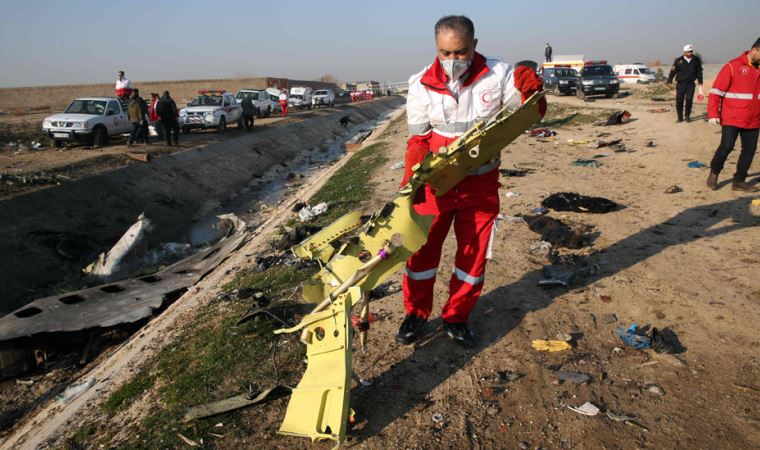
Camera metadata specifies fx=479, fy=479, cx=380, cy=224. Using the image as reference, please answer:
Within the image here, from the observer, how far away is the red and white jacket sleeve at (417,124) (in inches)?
125

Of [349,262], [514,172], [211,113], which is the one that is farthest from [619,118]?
[211,113]

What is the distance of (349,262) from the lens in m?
2.74

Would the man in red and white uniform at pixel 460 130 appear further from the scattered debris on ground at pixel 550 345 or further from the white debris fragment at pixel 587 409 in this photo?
the white debris fragment at pixel 587 409

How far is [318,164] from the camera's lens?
19172 millimetres

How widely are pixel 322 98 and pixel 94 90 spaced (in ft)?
82.3

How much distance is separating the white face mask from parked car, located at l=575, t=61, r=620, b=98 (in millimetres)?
24096

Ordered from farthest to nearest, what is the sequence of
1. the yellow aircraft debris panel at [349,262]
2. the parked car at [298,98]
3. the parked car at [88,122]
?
the parked car at [298,98], the parked car at [88,122], the yellow aircraft debris panel at [349,262]

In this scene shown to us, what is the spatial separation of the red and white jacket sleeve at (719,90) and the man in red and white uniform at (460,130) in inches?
207

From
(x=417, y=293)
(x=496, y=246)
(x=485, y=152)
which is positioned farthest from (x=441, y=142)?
(x=496, y=246)

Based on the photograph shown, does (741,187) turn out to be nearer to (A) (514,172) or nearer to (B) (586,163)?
(B) (586,163)

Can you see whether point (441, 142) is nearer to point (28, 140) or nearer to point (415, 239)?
point (415, 239)

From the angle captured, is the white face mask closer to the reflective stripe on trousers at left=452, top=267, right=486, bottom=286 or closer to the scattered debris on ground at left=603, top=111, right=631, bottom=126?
the reflective stripe on trousers at left=452, top=267, right=486, bottom=286

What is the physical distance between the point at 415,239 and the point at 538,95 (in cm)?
113

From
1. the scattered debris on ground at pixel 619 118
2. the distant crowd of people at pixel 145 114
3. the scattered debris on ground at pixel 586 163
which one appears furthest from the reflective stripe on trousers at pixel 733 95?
the distant crowd of people at pixel 145 114
